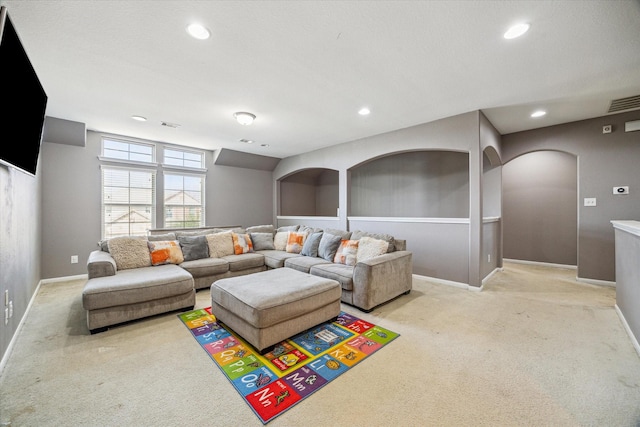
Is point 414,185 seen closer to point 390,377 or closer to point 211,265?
point 211,265

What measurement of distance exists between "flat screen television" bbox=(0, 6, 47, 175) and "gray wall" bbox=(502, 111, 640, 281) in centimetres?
659

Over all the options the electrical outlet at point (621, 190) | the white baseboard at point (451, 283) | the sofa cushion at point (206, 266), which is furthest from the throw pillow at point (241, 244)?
the electrical outlet at point (621, 190)

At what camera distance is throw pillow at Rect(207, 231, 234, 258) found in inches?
166

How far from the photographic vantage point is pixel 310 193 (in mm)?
8047

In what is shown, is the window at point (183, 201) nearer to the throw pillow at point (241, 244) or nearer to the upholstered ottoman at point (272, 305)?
the throw pillow at point (241, 244)

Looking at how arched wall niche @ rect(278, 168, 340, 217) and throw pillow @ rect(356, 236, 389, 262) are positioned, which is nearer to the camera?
throw pillow @ rect(356, 236, 389, 262)

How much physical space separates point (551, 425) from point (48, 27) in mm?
4303

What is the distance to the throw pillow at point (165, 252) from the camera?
3539 mm

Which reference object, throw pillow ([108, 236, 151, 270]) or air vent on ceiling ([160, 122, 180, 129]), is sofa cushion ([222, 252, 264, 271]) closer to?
throw pillow ([108, 236, 151, 270])

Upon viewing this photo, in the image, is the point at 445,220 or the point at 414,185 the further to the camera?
the point at 414,185

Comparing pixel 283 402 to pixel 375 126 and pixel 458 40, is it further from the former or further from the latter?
pixel 375 126

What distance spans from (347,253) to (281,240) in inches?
70.7

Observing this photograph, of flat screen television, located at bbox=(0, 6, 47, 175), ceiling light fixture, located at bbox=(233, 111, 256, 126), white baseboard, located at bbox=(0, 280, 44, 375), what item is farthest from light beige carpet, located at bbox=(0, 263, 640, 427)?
ceiling light fixture, located at bbox=(233, 111, 256, 126)

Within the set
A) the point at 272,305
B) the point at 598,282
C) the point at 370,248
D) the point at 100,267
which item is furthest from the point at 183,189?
the point at 598,282
